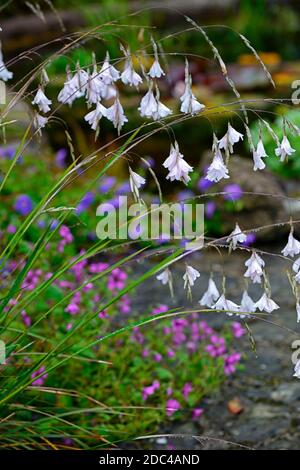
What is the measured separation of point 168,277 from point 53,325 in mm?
1152

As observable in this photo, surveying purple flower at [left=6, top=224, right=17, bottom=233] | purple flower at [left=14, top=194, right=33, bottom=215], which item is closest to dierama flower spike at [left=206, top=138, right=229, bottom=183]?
purple flower at [left=6, top=224, right=17, bottom=233]

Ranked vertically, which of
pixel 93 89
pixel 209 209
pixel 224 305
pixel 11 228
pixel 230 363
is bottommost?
pixel 224 305

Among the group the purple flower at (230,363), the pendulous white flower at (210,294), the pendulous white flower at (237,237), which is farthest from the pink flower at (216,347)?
the pendulous white flower at (237,237)

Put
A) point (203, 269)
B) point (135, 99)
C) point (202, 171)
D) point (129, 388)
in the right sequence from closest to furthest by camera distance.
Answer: point (129, 388), point (203, 269), point (202, 171), point (135, 99)

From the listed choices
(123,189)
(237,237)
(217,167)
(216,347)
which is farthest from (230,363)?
(123,189)

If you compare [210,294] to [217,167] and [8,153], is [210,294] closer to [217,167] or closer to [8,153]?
[217,167]

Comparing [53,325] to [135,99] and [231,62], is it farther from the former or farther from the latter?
[231,62]

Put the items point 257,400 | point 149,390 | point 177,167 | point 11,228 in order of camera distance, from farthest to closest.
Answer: point 11,228 < point 257,400 < point 149,390 < point 177,167

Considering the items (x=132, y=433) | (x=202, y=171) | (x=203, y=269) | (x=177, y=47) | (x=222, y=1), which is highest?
(x=222, y=1)

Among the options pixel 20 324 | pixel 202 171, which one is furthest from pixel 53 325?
pixel 202 171

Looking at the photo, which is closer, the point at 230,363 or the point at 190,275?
the point at 190,275

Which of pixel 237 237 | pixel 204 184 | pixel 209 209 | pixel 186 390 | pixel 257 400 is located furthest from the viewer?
pixel 209 209

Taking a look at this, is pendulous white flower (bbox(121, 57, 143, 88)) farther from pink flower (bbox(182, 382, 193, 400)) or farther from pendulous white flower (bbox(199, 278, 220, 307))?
pink flower (bbox(182, 382, 193, 400))

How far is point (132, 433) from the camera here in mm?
3014
